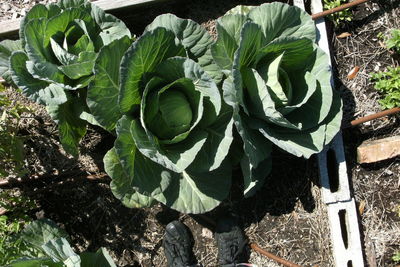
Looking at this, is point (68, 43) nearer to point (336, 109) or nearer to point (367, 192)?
point (336, 109)

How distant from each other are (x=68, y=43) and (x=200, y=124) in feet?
2.67

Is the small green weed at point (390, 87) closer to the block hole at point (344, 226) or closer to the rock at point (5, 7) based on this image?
the block hole at point (344, 226)

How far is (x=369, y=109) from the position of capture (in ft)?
10.3

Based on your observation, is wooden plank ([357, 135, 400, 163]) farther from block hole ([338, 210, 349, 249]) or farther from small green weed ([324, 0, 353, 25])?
small green weed ([324, 0, 353, 25])

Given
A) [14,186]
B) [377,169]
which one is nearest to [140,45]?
[14,186]

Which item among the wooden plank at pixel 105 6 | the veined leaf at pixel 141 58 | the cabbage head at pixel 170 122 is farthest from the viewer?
the wooden plank at pixel 105 6

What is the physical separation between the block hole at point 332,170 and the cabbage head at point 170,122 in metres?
0.78

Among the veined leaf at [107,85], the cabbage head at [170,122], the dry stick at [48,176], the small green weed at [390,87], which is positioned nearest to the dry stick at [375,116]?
the small green weed at [390,87]

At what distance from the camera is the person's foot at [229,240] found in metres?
3.09

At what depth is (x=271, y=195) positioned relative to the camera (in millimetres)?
3197

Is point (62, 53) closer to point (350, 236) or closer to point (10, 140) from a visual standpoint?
point (10, 140)

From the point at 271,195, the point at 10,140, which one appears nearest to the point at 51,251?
the point at 10,140

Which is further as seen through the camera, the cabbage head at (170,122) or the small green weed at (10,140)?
the small green weed at (10,140)

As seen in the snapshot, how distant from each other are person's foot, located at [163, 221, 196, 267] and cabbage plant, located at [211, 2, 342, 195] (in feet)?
1.97
